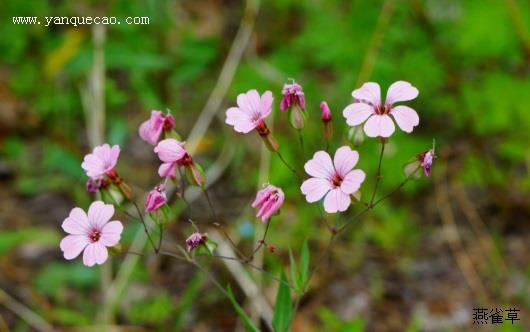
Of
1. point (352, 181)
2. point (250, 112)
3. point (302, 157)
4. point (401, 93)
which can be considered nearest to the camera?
point (352, 181)

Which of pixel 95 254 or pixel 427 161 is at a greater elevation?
pixel 427 161

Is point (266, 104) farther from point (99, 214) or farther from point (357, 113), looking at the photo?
point (99, 214)

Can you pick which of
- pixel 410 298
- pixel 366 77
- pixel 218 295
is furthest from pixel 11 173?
pixel 410 298

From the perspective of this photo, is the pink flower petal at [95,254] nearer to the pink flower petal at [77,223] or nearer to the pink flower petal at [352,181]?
the pink flower petal at [77,223]

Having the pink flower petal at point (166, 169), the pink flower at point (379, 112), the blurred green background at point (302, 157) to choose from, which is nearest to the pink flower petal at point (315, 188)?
the pink flower at point (379, 112)

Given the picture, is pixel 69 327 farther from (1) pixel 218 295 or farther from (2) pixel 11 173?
(2) pixel 11 173

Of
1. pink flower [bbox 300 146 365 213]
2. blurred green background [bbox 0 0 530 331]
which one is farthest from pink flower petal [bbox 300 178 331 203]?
blurred green background [bbox 0 0 530 331]

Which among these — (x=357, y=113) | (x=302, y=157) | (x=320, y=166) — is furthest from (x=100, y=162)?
(x=302, y=157)
